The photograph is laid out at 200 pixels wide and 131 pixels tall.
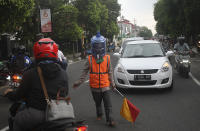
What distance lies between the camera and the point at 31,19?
2434 centimetres

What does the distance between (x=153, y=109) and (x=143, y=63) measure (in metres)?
2.34

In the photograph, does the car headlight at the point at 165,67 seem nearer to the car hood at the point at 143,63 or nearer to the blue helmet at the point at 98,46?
the car hood at the point at 143,63

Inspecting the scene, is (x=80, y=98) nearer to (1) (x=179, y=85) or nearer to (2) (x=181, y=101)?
(2) (x=181, y=101)

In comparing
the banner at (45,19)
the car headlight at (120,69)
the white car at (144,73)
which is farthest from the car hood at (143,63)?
the banner at (45,19)

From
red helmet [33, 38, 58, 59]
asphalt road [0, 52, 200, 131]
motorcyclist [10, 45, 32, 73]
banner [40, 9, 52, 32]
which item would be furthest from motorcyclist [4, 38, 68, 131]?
banner [40, 9, 52, 32]

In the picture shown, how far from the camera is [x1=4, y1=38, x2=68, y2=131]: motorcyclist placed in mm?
2682

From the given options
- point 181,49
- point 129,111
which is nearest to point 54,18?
point 181,49

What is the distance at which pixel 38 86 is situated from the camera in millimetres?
2822

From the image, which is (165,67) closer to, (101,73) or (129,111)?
(101,73)

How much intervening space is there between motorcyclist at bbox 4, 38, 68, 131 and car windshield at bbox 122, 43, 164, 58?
23.1 ft

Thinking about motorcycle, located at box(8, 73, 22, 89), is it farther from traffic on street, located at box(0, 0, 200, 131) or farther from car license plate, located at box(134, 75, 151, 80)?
car license plate, located at box(134, 75, 151, 80)

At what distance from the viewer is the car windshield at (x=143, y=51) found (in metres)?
9.77

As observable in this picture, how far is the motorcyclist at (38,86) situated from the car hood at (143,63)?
19.4 feet

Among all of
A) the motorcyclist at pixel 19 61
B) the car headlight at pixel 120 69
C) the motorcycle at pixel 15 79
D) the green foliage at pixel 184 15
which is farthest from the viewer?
the green foliage at pixel 184 15
